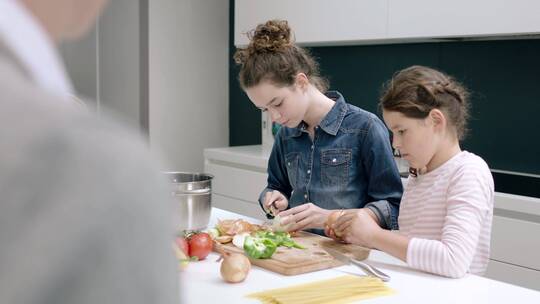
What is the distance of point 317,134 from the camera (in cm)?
207

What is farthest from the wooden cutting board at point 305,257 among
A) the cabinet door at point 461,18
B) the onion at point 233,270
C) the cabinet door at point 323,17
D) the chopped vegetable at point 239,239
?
the cabinet door at point 323,17

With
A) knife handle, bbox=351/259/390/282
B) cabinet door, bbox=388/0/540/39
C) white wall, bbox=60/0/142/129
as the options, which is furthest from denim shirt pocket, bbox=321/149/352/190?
white wall, bbox=60/0/142/129

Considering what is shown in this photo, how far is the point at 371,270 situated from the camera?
143cm

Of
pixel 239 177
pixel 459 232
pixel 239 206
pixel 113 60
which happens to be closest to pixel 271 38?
pixel 459 232

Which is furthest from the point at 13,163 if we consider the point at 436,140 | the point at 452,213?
the point at 436,140

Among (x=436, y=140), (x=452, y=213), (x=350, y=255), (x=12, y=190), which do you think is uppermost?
(x=12, y=190)

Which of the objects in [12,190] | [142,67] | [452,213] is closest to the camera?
[12,190]

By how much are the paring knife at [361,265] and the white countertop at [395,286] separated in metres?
0.02

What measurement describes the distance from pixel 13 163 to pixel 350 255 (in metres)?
1.40

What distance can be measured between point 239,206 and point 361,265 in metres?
2.17

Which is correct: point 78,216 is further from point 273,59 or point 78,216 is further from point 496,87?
point 496,87

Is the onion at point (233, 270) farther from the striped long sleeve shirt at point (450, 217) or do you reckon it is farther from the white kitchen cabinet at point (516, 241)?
the white kitchen cabinet at point (516, 241)

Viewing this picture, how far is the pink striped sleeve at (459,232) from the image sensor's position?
1.42 meters

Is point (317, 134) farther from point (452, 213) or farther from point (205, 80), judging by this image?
point (205, 80)
